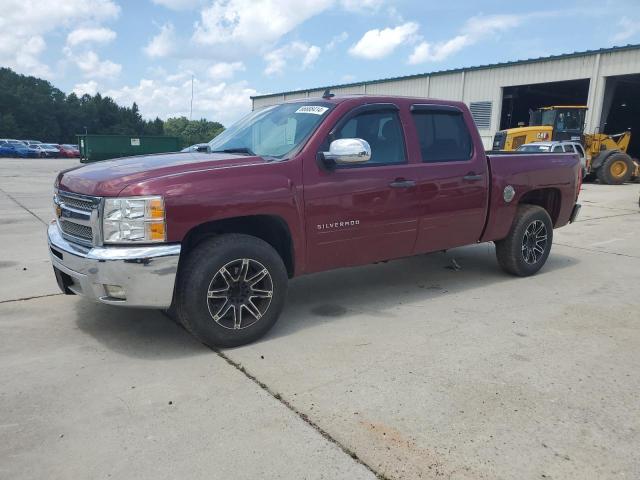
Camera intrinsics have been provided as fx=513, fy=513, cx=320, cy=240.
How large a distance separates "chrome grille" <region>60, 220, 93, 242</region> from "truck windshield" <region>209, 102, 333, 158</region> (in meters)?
1.44

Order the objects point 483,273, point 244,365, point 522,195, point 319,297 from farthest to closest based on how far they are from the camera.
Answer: point 483,273, point 522,195, point 319,297, point 244,365

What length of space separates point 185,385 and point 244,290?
84 cm

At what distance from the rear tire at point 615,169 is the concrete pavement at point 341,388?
17.5m

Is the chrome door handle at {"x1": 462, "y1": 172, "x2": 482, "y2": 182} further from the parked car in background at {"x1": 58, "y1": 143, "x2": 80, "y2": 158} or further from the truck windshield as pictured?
the parked car in background at {"x1": 58, "y1": 143, "x2": 80, "y2": 158}

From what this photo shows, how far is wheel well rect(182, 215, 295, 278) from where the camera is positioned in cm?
383

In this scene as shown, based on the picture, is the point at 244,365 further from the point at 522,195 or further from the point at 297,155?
the point at 522,195

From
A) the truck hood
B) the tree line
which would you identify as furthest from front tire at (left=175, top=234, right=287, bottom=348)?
the tree line

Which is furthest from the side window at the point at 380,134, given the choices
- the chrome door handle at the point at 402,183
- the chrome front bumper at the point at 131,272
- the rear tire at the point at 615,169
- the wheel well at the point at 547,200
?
the rear tire at the point at 615,169

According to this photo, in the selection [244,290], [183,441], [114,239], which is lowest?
[183,441]

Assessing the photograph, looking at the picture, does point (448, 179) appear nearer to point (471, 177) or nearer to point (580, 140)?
point (471, 177)

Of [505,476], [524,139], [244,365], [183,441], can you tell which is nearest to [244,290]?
[244,365]

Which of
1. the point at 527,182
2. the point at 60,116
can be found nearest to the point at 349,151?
the point at 527,182

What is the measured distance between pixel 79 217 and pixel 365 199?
7.30ft

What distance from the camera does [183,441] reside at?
2.70 m
